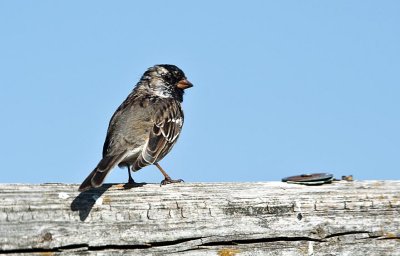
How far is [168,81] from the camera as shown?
23.6 feet

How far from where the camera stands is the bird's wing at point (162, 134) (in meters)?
5.62

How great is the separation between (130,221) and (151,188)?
1.21 feet

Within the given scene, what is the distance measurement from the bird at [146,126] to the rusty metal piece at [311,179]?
1.51 m

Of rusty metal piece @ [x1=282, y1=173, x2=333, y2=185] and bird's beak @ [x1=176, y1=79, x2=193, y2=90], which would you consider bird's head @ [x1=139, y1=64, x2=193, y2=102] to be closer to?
bird's beak @ [x1=176, y1=79, x2=193, y2=90]

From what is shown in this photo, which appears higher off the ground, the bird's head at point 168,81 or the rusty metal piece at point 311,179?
the bird's head at point 168,81

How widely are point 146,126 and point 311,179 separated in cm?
274

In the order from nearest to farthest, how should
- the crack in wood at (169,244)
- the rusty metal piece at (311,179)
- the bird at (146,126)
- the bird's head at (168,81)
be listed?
the crack in wood at (169,244), the rusty metal piece at (311,179), the bird at (146,126), the bird's head at (168,81)

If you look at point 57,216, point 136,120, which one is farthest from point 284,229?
point 136,120

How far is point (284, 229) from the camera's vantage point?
301cm

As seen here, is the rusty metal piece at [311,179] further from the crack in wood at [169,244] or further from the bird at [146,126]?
the bird at [146,126]

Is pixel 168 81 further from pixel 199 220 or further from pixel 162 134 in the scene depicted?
pixel 199 220

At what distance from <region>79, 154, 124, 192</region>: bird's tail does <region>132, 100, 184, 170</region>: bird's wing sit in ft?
1.35

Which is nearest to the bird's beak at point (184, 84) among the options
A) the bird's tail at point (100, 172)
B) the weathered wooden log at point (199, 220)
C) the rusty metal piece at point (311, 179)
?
the bird's tail at point (100, 172)

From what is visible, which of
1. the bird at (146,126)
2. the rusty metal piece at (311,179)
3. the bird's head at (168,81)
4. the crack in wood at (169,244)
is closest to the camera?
the crack in wood at (169,244)
